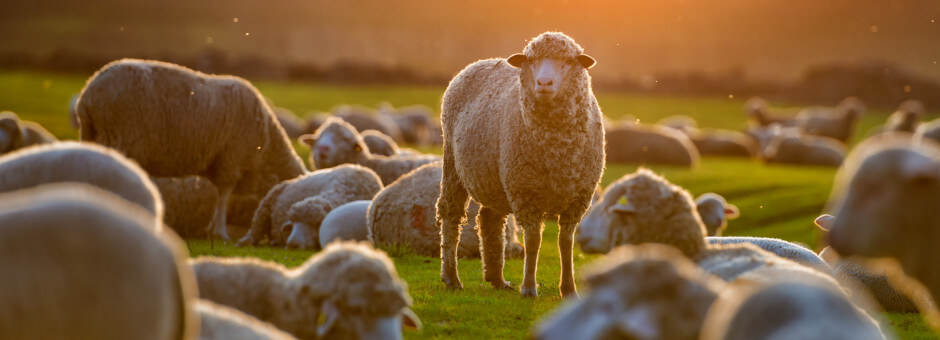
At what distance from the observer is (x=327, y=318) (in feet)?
16.0

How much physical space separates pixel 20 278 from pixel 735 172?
26065 mm

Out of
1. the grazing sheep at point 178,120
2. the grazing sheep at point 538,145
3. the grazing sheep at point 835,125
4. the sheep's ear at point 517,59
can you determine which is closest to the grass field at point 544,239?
the grazing sheep at point 538,145

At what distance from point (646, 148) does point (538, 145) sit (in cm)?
2437

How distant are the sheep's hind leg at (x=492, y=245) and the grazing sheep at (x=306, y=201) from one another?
3.47 meters

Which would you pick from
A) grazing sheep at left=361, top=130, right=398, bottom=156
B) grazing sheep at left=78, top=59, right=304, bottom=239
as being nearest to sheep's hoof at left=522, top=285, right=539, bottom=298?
grazing sheep at left=78, top=59, right=304, bottom=239

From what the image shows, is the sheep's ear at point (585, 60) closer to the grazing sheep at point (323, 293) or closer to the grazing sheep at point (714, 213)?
the grazing sheep at point (323, 293)

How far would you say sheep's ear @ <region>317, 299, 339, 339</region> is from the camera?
A: 4.84 m

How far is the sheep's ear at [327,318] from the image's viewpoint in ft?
15.9

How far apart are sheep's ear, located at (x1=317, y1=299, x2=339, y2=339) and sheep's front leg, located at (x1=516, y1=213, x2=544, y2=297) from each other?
148 inches

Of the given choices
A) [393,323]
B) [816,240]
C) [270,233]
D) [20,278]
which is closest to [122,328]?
[20,278]

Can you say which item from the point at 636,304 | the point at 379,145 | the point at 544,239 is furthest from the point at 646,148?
the point at 636,304

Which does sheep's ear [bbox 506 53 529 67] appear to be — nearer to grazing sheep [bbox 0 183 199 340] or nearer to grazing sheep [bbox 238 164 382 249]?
grazing sheep [bbox 238 164 382 249]

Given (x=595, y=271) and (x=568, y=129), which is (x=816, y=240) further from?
(x=595, y=271)

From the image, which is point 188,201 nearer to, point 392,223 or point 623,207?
point 392,223
